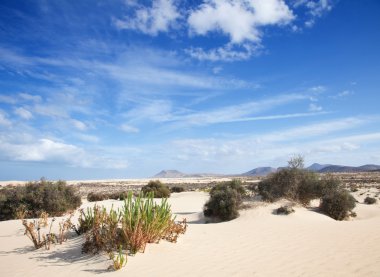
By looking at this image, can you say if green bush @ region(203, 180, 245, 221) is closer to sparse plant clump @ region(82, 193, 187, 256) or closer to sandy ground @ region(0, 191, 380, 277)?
sandy ground @ region(0, 191, 380, 277)

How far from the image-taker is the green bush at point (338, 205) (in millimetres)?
18609

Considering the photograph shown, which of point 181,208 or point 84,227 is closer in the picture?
point 84,227

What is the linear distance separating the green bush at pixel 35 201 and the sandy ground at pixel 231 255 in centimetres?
508

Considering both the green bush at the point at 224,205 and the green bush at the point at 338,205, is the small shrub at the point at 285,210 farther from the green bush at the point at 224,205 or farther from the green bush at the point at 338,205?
the green bush at the point at 338,205

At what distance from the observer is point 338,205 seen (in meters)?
18.7

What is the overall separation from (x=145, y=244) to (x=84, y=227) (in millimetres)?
2886

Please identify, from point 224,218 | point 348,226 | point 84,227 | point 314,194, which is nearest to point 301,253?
point 348,226

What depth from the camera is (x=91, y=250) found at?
9.41 metres

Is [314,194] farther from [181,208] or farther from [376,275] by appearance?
[376,275]

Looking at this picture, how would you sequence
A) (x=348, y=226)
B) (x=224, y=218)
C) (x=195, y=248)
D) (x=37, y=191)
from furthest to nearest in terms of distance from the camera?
(x=37, y=191) < (x=224, y=218) < (x=348, y=226) < (x=195, y=248)

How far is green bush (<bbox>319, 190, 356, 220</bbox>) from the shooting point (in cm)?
1861

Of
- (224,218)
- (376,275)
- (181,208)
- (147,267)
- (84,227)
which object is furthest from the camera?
(181,208)

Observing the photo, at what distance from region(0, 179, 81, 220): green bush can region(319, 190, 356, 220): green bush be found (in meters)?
14.6

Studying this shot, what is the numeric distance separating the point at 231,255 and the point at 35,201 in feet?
44.3
